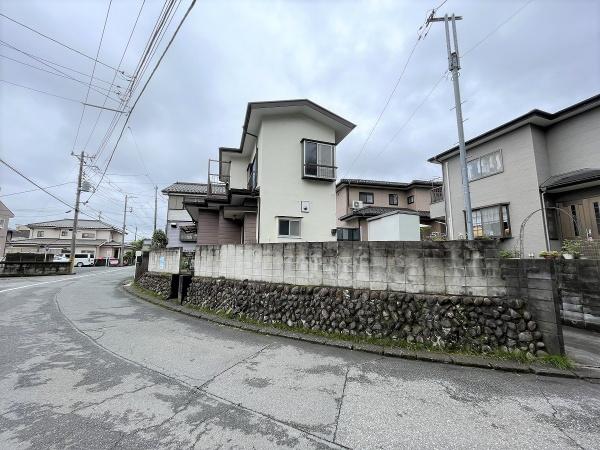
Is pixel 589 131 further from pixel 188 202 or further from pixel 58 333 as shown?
pixel 58 333

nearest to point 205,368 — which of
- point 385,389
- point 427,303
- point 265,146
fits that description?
point 385,389

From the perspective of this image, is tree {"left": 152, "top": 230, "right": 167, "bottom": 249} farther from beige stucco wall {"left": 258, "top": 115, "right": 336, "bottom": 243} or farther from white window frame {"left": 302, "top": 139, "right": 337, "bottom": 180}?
white window frame {"left": 302, "top": 139, "right": 337, "bottom": 180}

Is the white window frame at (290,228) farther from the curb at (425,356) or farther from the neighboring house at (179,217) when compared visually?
the neighboring house at (179,217)

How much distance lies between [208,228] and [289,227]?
4.81 metres

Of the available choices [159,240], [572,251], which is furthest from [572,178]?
[159,240]

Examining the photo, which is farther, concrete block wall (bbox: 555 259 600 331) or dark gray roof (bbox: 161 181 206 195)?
dark gray roof (bbox: 161 181 206 195)

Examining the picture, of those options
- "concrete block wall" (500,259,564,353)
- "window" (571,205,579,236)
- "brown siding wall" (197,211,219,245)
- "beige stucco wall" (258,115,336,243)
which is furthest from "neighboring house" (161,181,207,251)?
"window" (571,205,579,236)

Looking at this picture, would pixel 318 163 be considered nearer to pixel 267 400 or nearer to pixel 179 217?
pixel 267 400

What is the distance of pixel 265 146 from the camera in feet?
35.0

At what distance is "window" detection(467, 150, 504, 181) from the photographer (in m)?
11.2

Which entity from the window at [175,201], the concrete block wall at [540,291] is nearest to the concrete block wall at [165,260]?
the concrete block wall at [540,291]

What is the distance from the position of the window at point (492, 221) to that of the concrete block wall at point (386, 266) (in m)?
8.17

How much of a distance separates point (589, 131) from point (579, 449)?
1160 cm

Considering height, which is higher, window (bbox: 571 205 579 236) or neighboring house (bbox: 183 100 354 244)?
neighboring house (bbox: 183 100 354 244)
